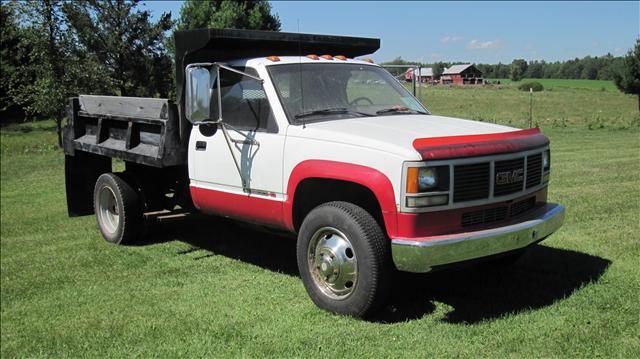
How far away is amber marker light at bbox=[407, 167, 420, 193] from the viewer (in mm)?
4207

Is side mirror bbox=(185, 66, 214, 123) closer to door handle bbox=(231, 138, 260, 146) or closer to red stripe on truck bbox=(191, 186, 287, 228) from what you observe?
door handle bbox=(231, 138, 260, 146)

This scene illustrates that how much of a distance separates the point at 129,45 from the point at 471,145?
2866 cm

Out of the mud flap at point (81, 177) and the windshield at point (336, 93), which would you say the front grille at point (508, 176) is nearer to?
the windshield at point (336, 93)

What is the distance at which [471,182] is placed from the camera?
14.5 ft

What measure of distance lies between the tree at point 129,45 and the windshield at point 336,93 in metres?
24.4

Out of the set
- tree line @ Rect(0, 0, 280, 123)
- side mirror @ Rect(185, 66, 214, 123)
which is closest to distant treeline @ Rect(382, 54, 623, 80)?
tree line @ Rect(0, 0, 280, 123)

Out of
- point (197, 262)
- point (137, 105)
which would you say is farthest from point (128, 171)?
point (197, 262)

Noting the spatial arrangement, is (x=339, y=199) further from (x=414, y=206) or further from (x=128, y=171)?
(x=128, y=171)

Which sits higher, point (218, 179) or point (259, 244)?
point (218, 179)

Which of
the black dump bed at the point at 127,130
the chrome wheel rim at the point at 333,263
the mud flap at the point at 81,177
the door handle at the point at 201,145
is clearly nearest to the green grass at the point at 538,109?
the mud flap at the point at 81,177

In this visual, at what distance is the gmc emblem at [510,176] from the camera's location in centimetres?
456

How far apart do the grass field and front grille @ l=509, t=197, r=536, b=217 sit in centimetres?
71

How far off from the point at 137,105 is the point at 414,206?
397cm

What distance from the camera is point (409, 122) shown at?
210 inches
